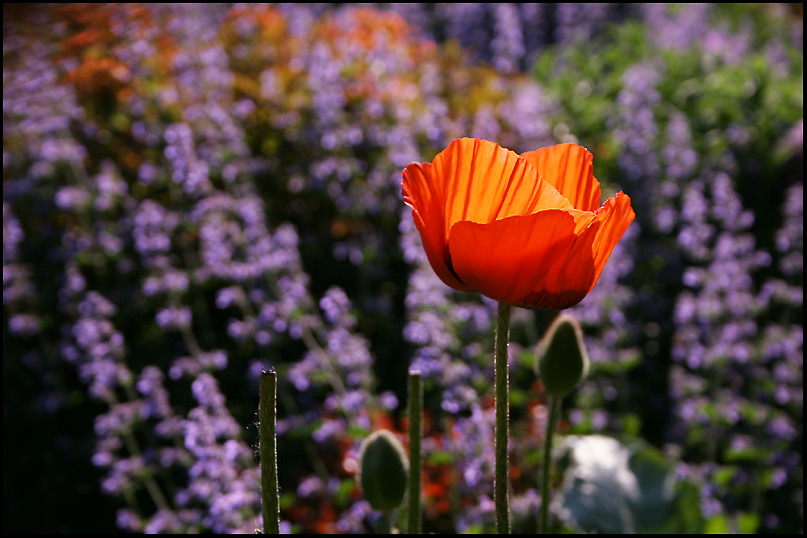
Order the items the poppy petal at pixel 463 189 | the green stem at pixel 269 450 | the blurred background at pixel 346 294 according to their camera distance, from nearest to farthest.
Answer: the green stem at pixel 269 450 < the poppy petal at pixel 463 189 < the blurred background at pixel 346 294

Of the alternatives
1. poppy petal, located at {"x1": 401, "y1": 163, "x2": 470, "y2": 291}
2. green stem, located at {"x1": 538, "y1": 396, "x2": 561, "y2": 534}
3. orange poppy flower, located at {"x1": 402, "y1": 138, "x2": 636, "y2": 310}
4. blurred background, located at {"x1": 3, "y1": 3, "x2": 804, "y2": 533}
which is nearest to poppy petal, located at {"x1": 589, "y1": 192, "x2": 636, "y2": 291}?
orange poppy flower, located at {"x1": 402, "y1": 138, "x2": 636, "y2": 310}

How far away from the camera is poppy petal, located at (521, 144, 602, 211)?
59 centimetres

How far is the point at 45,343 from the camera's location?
251 cm

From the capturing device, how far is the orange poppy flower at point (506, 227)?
20.1 inches

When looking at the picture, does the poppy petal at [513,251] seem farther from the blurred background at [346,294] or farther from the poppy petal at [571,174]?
the blurred background at [346,294]

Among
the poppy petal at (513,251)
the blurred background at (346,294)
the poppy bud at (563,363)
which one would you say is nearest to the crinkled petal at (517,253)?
the poppy petal at (513,251)

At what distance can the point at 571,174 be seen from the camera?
0.60m

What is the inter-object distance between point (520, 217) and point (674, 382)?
2.00 m

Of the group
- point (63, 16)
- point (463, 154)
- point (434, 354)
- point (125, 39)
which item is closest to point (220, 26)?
point (125, 39)

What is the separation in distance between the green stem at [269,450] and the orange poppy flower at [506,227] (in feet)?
0.58

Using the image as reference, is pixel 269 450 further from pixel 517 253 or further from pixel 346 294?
pixel 346 294

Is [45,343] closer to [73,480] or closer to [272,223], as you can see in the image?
[73,480]

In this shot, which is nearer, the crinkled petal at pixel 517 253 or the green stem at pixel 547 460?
the crinkled petal at pixel 517 253

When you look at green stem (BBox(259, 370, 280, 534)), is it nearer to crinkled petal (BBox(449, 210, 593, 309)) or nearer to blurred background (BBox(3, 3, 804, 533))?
crinkled petal (BBox(449, 210, 593, 309))
